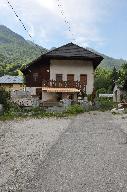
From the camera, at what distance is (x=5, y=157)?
1354 cm

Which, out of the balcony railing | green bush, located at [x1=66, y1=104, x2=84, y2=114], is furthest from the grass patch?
the balcony railing

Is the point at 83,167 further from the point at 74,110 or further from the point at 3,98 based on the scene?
the point at 3,98

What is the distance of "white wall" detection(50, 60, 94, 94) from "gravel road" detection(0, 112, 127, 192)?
3150 cm

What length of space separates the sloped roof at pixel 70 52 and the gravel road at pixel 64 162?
31.3 m

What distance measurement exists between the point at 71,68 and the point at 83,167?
132 feet

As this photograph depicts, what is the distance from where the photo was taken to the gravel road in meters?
9.71

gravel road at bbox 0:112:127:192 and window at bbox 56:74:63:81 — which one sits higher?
window at bbox 56:74:63:81

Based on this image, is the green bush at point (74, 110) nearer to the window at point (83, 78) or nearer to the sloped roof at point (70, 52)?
the window at point (83, 78)

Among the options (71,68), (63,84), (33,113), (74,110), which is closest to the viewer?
(33,113)

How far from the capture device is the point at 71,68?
51.3 meters

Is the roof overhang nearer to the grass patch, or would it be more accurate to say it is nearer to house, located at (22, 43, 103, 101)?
house, located at (22, 43, 103, 101)

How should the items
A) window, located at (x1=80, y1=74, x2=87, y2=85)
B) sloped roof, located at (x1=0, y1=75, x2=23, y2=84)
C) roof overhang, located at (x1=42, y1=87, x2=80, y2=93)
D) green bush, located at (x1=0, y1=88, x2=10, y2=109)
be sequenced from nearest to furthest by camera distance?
green bush, located at (x1=0, y1=88, x2=10, y2=109) < roof overhang, located at (x1=42, y1=87, x2=80, y2=93) < window, located at (x1=80, y1=74, x2=87, y2=85) < sloped roof, located at (x1=0, y1=75, x2=23, y2=84)

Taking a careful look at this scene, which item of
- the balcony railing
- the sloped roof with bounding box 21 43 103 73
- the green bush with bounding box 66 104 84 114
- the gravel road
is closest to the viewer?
the gravel road

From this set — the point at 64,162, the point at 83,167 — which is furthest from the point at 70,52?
the point at 83,167
